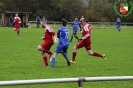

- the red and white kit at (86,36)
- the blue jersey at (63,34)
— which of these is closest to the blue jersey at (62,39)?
the blue jersey at (63,34)

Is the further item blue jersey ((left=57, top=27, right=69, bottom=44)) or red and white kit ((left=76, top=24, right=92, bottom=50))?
red and white kit ((left=76, top=24, right=92, bottom=50))

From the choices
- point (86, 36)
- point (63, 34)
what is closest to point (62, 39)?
point (63, 34)

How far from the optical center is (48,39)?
12.3m

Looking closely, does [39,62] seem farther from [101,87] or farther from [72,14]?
[72,14]

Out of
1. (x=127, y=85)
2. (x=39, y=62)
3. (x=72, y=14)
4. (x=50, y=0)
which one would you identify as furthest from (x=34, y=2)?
(x=127, y=85)

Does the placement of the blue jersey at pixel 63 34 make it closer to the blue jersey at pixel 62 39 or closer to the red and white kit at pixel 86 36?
the blue jersey at pixel 62 39

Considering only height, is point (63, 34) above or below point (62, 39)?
above

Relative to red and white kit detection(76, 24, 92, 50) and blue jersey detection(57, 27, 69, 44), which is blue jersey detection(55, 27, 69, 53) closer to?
blue jersey detection(57, 27, 69, 44)

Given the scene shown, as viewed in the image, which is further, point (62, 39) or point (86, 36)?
point (86, 36)

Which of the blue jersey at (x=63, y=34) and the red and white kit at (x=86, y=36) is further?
the red and white kit at (x=86, y=36)

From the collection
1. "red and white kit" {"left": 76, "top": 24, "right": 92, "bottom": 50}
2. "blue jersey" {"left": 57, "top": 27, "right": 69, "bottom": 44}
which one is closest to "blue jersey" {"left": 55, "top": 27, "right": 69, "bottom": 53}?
"blue jersey" {"left": 57, "top": 27, "right": 69, "bottom": 44}

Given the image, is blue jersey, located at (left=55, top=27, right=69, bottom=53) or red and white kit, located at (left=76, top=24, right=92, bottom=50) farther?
red and white kit, located at (left=76, top=24, right=92, bottom=50)

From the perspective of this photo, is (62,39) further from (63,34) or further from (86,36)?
(86,36)

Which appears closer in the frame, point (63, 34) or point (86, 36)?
point (63, 34)
